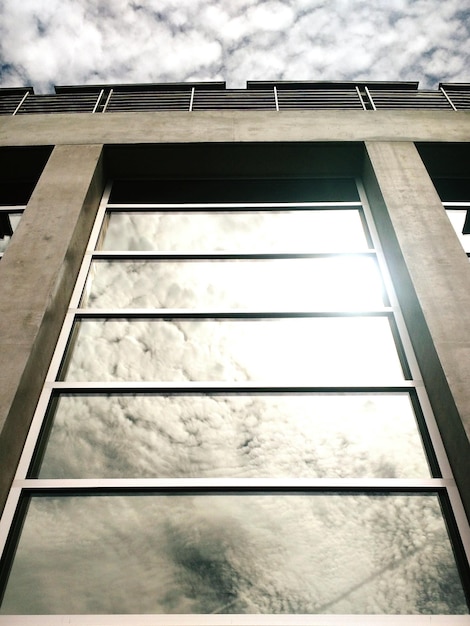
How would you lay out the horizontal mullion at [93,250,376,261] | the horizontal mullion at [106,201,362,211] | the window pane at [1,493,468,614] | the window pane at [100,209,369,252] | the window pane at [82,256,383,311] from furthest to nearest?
the horizontal mullion at [106,201,362,211] → the window pane at [100,209,369,252] → the horizontal mullion at [93,250,376,261] → the window pane at [82,256,383,311] → the window pane at [1,493,468,614]

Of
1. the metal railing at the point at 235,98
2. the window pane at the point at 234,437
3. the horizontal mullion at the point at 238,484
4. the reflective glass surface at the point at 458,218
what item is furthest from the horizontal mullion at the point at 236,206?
the horizontal mullion at the point at 238,484

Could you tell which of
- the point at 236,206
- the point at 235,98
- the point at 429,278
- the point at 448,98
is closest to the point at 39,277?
the point at 236,206

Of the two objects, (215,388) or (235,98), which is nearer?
(215,388)

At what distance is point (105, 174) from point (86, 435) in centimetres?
520

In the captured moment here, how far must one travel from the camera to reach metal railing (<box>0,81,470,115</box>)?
963cm

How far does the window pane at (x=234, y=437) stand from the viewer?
4.61 m

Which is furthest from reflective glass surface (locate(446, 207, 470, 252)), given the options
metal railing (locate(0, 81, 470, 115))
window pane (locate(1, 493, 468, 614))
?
window pane (locate(1, 493, 468, 614))

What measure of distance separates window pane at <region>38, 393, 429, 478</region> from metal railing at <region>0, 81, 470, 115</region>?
6811 mm

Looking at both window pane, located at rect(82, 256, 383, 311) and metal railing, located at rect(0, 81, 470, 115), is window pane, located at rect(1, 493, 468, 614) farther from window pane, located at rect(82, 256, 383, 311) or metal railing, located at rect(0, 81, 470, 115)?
metal railing, located at rect(0, 81, 470, 115)

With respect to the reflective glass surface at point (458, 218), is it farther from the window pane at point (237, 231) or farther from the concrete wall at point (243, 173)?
the window pane at point (237, 231)

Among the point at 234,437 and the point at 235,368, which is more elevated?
the point at 235,368

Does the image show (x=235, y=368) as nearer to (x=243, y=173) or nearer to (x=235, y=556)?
(x=235, y=556)

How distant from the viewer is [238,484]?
447 cm

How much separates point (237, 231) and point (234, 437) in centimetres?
388
